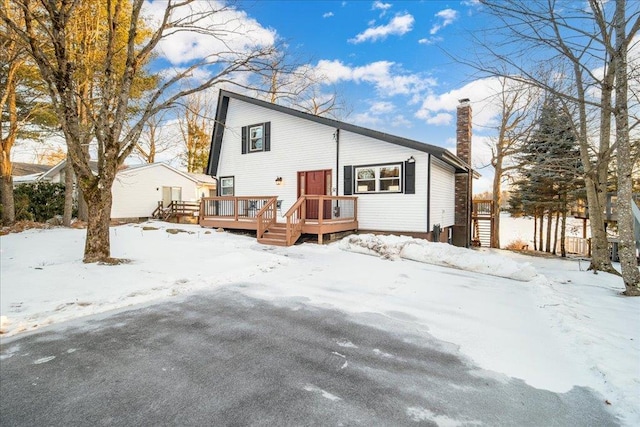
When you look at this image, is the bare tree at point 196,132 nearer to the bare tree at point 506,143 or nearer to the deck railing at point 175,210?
the deck railing at point 175,210

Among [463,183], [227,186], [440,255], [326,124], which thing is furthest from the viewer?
[463,183]

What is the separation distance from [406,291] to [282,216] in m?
7.04

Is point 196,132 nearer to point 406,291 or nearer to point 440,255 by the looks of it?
point 440,255

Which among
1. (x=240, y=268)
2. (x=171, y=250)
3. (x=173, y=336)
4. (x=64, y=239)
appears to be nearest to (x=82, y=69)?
(x=64, y=239)

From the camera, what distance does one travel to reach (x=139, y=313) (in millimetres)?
4285

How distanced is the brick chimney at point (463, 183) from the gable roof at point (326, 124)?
2.33 ft

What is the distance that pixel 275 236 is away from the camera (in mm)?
10516

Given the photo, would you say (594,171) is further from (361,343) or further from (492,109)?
(492,109)

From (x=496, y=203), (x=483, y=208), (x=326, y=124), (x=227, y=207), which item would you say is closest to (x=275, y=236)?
(x=227, y=207)

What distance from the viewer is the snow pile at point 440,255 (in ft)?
23.6

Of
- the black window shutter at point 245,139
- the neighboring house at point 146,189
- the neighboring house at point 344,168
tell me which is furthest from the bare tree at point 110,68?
the neighboring house at point 146,189

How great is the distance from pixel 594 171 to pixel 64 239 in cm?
1597

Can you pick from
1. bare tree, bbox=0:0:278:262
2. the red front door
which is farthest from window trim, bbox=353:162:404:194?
bare tree, bbox=0:0:278:262

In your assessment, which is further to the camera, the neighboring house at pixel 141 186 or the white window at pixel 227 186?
the neighboring house at pixel 141 186
